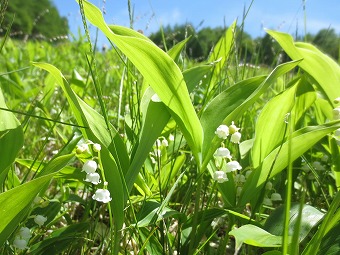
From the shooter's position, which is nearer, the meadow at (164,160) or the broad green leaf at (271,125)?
the meadow at (164,160)

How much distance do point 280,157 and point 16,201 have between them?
53 centimetres

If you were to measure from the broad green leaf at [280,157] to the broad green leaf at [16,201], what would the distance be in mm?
448

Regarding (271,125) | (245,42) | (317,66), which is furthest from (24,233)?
(245,42)

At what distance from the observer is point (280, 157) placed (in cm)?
88

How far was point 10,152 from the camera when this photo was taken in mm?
845

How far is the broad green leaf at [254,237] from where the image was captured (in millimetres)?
716

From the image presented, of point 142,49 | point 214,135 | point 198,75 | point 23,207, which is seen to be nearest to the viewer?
point 23,207

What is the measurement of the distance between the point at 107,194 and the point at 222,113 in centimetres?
35

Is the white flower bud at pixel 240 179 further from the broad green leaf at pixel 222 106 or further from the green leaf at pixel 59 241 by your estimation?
the green leaf at pixel 59 241

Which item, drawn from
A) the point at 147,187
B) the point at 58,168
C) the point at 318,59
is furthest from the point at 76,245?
the point at 318,59

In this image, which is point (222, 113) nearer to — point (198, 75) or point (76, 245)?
point (198, 75)

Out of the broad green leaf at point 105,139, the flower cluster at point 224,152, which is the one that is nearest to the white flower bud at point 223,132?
the flower cluster at point 224,152

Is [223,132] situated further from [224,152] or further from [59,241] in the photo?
[59,241]

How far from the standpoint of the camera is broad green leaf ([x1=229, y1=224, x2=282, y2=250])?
2.35ft
